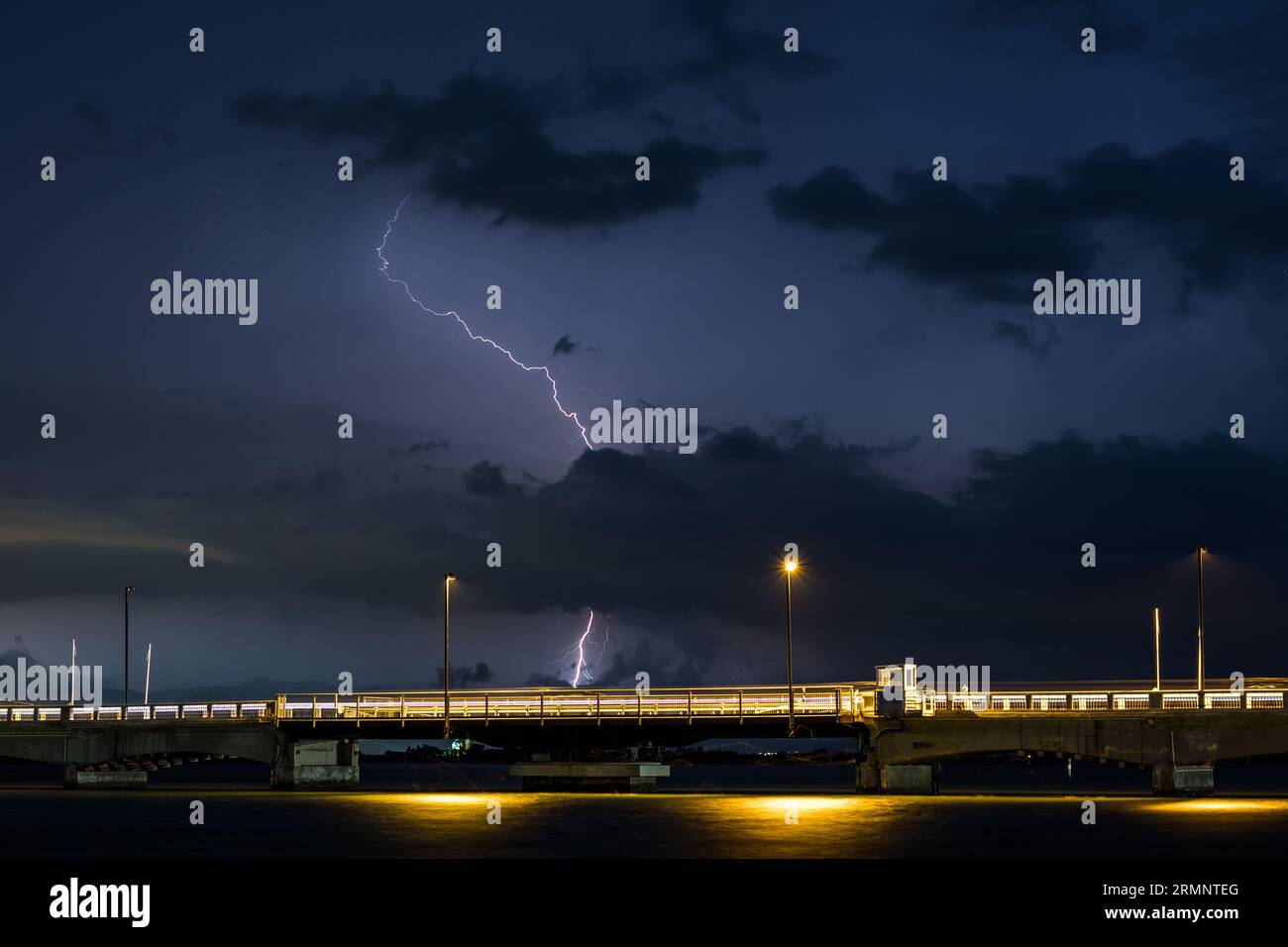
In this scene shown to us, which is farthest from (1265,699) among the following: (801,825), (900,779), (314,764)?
(314,764)

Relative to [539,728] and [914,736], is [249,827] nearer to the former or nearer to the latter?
[539,728]

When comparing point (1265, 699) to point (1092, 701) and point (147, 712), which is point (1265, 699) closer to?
point (1092, 701)

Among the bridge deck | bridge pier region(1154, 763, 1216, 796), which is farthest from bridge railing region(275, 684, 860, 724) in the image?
bridge pier region(1154, 763, 1216, 796)

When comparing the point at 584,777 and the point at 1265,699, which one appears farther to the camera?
the point at 584,777

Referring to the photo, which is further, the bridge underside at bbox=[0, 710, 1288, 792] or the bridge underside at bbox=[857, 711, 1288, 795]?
the bridge underside at bbox=[0, 710, 1288, 792]

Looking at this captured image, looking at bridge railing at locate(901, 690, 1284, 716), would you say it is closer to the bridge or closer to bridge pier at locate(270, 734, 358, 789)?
the bridge
